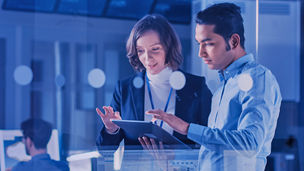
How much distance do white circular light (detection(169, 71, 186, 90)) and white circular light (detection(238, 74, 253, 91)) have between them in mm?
460

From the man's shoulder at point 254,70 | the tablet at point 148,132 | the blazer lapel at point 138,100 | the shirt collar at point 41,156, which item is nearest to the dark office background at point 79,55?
the shirt collar at point 41,156

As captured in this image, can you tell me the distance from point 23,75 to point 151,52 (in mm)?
2202

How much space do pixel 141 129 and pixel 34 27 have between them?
2333 millimetres

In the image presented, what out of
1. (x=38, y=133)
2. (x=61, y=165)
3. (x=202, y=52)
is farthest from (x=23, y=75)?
(x=202, y=52)

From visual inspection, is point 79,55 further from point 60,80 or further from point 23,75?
point 60,80

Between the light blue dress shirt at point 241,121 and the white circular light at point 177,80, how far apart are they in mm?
289

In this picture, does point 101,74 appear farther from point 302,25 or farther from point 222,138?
point 302,25

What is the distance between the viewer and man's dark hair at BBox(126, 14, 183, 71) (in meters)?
2.28

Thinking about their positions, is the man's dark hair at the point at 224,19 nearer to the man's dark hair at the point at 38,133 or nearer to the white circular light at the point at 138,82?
the white circular light at the point at 138,82

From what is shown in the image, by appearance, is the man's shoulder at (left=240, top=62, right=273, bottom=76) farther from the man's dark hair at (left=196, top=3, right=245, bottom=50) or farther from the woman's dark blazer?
the woman's dark blazer

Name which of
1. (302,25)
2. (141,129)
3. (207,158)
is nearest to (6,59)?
(141,129)

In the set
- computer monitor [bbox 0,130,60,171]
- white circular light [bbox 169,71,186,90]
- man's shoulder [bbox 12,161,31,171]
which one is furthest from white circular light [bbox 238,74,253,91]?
man's shoulder [bbox 12,161,31,171]

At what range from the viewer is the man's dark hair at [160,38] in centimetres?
228

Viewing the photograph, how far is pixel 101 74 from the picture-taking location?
8.91 feet
